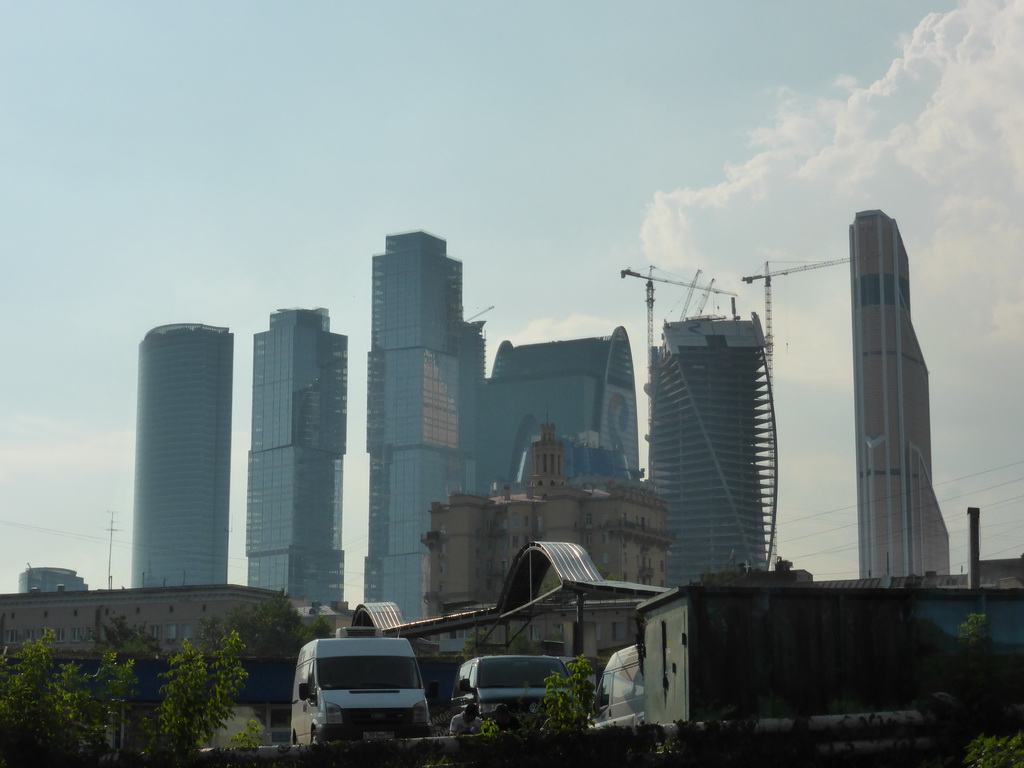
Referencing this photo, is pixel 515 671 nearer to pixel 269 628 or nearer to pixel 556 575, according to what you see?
pixel 556 575

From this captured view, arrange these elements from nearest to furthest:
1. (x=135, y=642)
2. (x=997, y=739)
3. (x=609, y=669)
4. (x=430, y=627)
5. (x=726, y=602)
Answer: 1. (x=997, y=739)
2. (x=726, y=602)
3. (x=609, y=669)
4. (x=430, y=627)
5. (x=135, y=642)

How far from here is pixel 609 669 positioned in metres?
24.6

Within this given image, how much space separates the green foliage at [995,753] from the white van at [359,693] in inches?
606

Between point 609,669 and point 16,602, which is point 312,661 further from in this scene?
point 16,602

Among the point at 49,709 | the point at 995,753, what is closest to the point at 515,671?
the point at 49,709

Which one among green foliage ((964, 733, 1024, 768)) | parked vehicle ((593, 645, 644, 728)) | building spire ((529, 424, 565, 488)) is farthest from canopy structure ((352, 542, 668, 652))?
building spire ((529, 424, 565, 488))

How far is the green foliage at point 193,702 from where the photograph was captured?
470 inches

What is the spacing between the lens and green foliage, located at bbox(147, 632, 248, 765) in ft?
39.2

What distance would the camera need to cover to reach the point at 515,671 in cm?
2808

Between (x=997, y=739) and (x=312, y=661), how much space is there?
17.6 metres

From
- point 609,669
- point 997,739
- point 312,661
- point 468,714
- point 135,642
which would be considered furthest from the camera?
point 135,642

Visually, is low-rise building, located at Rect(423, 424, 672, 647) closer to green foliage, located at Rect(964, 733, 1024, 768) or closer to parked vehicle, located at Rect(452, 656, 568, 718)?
parked vehicle, located at Rect(452, 656, 568, 718)

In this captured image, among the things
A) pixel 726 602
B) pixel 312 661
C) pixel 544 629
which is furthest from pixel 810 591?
pixel 544 629

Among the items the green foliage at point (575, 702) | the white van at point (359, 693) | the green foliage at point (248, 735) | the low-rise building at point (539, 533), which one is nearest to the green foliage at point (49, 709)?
the green foliage at point (248, 735)
